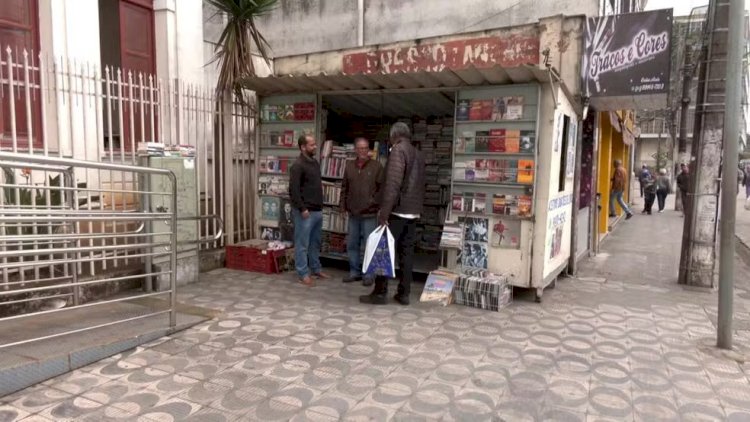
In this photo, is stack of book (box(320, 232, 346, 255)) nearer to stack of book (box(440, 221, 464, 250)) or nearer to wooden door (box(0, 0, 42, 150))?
stack of book (box(440, 221, 464, 250))

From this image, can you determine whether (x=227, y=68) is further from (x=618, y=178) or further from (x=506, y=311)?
(x=618, y=178)

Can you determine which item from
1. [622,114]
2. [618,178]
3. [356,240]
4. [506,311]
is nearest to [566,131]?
[506,311]

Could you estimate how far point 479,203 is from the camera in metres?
5.83

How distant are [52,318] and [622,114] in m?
10.2

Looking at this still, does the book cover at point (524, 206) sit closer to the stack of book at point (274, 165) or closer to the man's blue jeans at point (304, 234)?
the man's blue jeans at point (304, 234)

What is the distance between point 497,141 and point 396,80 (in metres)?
1.34

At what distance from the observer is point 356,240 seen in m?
6.48

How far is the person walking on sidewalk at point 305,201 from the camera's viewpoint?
244 inches

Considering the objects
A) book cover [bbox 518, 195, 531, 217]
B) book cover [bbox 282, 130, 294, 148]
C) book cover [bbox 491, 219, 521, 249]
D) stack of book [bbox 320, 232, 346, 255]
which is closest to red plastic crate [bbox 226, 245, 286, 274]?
stack of book [bbox 320, 232, 346, 255]

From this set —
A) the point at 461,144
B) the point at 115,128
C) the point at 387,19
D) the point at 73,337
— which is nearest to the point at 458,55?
the point at 461,144

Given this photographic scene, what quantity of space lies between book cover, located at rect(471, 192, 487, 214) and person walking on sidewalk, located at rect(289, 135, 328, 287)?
1.82 meters

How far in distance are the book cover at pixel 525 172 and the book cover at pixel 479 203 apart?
0.43 meters

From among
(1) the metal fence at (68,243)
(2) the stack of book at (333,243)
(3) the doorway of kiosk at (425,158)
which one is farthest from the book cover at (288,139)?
(1) the metal fence at (68,243)

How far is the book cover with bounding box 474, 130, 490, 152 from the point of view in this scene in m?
5.75
